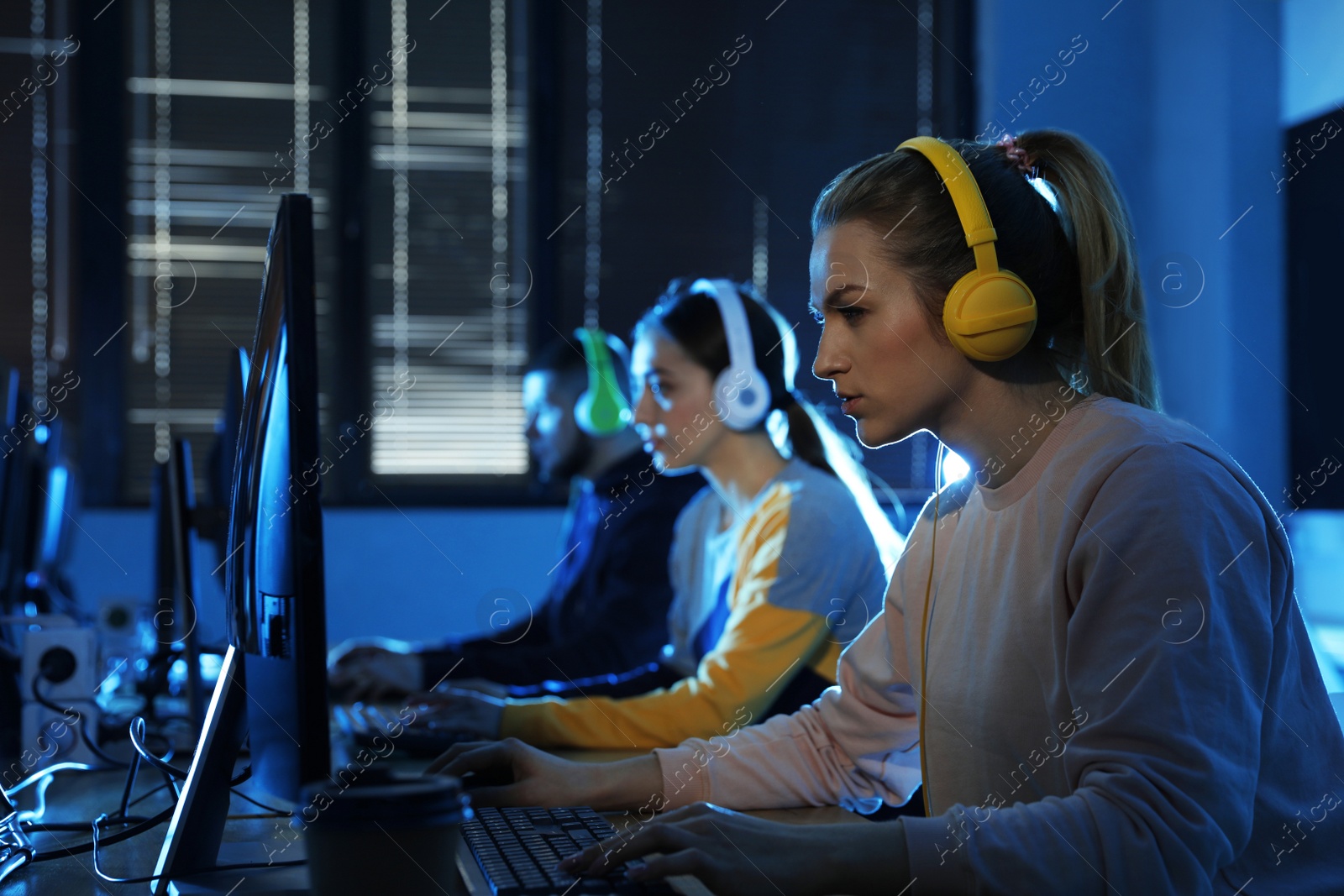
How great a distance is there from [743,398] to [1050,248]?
2.67 feet

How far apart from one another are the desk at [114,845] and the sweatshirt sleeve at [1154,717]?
0.13 metres

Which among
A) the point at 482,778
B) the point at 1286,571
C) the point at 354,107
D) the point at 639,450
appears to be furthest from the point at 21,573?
the point at 354,107

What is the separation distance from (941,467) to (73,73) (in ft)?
10.4

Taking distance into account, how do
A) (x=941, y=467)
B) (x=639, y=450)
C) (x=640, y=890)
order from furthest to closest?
1. (x=639, y=450)
2. (x=941, y=467)
3. (x=640, y=890)

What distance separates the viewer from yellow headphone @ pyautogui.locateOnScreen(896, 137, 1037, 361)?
3.11ft

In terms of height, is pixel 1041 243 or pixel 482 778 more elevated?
pixel 1041 243

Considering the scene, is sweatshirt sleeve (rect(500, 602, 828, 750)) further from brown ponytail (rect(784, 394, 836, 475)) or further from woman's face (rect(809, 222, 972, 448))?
woman's face (rect(809, 222, 972, 448))

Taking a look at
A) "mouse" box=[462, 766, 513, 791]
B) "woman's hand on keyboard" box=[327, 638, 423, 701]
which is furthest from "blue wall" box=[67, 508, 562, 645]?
"mouse" box=[462, 766, 513, 791]

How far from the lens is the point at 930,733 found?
1047 millimetres

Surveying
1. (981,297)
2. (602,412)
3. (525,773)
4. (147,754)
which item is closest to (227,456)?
(147,754)

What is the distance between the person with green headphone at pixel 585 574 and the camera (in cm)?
194

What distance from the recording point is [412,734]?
52.9 inches

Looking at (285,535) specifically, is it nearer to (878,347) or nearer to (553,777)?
(553,777)

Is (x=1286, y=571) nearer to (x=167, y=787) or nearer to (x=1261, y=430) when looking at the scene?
(x=167, y=787)
